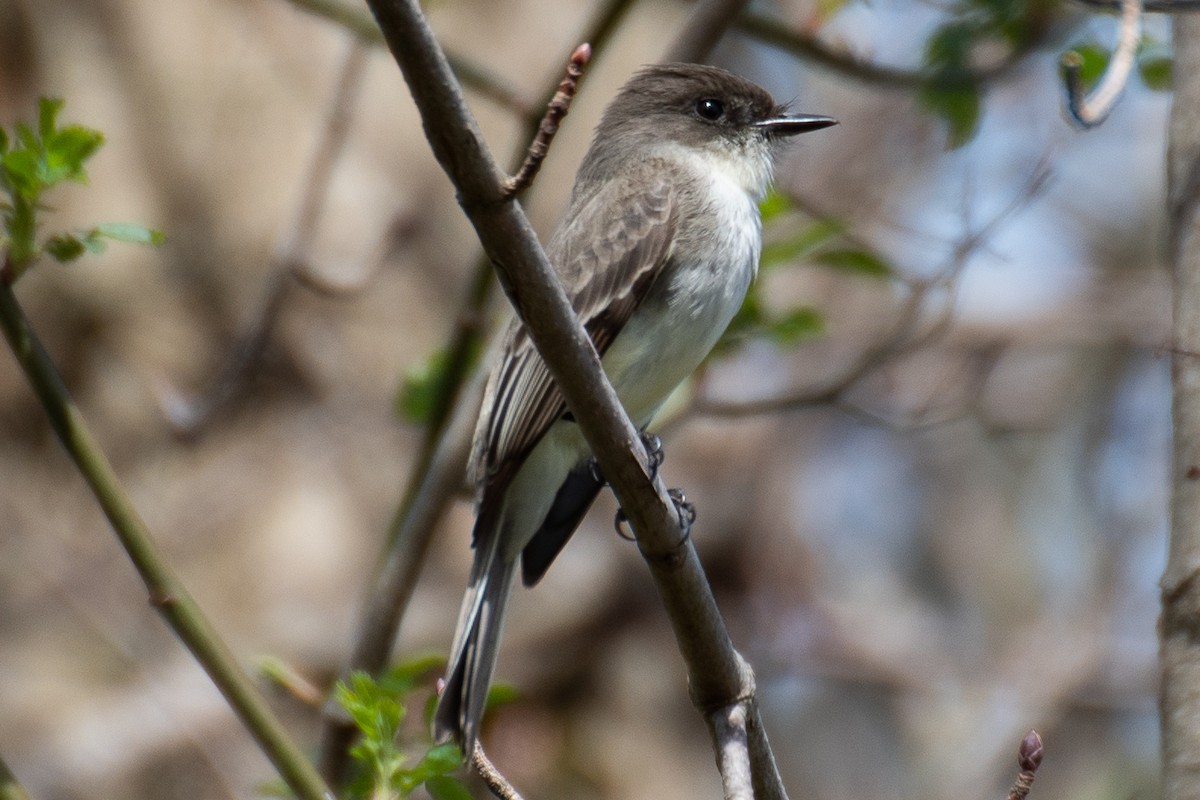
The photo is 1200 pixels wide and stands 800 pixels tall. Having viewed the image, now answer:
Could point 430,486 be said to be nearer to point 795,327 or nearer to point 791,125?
point 795,327

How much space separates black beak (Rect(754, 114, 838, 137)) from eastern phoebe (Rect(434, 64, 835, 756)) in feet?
0.19

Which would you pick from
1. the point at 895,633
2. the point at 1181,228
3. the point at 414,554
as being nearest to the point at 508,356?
the point at 414,554

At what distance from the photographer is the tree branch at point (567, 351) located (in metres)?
1.67

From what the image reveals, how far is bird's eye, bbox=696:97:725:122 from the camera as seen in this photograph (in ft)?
12.8

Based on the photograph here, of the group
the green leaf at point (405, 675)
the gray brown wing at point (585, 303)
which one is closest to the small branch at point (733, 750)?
the green leaf at point (405, 675)

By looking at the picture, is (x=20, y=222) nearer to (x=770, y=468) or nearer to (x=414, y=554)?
(x=414, y=554)

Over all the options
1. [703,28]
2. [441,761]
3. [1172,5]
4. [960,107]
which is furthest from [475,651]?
[960,107]

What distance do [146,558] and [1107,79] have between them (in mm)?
2016

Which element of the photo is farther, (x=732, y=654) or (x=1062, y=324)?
(x=1062, y=324)

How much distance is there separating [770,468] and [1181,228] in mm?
3943

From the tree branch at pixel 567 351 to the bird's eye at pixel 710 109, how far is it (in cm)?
179

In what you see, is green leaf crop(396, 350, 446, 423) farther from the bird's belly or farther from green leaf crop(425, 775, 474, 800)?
green leaf crop(425, 775, 474, 800)

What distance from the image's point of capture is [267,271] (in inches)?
200

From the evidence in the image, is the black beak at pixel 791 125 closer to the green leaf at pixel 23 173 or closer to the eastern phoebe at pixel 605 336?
the eastern phoebe at pixel 605 336
